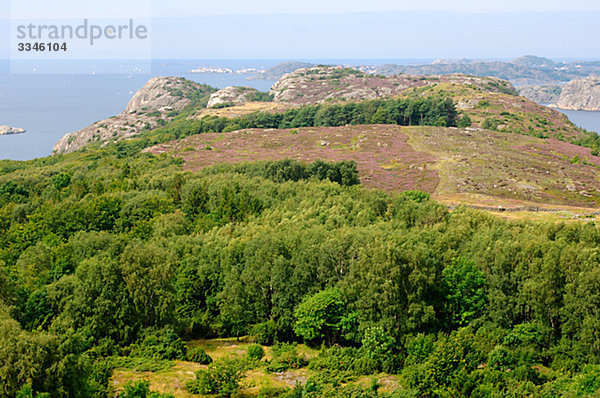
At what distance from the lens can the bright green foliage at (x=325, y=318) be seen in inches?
1527

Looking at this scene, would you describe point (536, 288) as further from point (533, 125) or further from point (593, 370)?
point (533, 125)

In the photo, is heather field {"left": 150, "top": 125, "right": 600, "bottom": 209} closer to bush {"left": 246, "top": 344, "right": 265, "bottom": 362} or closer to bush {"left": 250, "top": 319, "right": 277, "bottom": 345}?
bush {"left": 250, "top": 319, "right": 277, "bottom": 345}

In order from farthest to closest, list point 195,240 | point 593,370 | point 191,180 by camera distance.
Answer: point 191,180 → point 195,240 → point 593,370

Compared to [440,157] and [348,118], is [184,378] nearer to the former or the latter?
[440,157]

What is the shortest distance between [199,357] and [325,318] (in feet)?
32.5

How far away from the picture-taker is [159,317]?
126 feet

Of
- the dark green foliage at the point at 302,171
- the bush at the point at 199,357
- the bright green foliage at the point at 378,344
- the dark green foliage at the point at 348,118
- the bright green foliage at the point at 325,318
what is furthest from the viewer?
the dark green foliage at the point at 348,118

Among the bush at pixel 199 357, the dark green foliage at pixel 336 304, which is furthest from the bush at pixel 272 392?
the bush at pixel 199 357

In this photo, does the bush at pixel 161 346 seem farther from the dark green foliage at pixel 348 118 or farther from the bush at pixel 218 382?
the dark green foliage at pixel 348 118

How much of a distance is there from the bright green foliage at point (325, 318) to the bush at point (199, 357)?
7500mm

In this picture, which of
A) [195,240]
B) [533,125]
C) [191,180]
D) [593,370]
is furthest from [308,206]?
[533,125]

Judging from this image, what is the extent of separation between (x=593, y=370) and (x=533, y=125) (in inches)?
4699

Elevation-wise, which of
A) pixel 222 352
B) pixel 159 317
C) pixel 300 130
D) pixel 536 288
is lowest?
pixel 222 352

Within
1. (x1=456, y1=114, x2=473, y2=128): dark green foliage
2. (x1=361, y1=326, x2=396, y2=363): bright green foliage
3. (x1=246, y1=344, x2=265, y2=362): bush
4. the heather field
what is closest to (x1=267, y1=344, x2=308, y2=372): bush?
(x1=246, y1=344, x2=265, y2=362): bush
